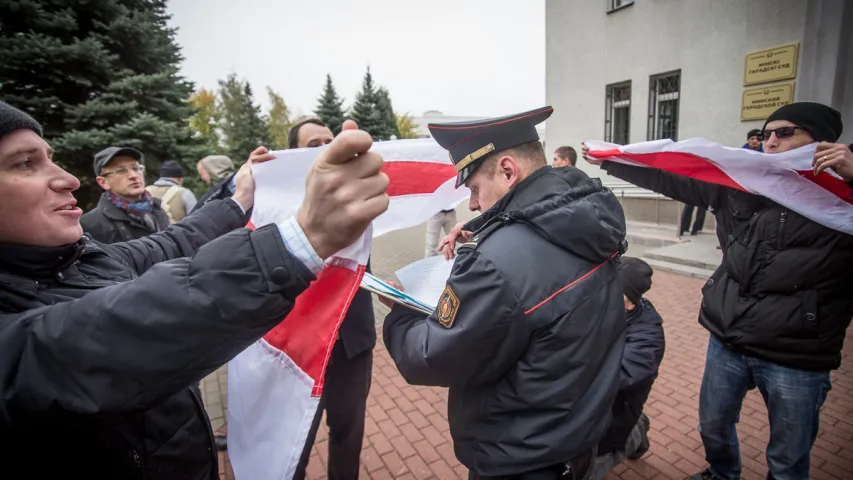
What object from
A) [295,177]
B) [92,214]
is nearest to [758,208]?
[295,177]

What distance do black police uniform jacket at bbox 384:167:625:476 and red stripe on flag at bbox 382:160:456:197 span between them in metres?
1.01

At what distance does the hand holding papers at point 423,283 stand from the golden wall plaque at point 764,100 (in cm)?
967

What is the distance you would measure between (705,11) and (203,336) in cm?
1246

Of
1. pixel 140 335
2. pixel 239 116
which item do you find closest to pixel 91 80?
pixel 140 335

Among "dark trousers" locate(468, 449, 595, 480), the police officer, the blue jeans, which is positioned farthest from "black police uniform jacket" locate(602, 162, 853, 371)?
"dark trousers" locate(468, 449, 595, 480)

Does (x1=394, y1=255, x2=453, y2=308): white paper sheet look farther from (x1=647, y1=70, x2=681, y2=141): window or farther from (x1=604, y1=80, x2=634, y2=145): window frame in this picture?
(x1=604, y1=80, x2=634, y2=145): window frame

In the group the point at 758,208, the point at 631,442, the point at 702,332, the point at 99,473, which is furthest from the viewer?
the point at 702,332

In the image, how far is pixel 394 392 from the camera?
13.4 feet

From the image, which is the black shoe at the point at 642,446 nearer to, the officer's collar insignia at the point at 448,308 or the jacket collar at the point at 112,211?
the officer's collar insignia at the point at 448,308

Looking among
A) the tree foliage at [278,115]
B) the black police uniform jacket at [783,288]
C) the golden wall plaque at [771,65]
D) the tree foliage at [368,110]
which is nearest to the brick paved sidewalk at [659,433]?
the black police uniform jacket at [783,288]

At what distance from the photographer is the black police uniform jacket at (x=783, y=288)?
2.15 meters

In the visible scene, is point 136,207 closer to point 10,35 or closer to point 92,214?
point 92,214

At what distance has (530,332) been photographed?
1.49 meters

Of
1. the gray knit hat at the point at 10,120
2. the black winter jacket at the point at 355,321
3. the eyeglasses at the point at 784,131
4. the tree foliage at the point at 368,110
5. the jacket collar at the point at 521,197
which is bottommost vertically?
the black winter jacket at the point at 355,321
